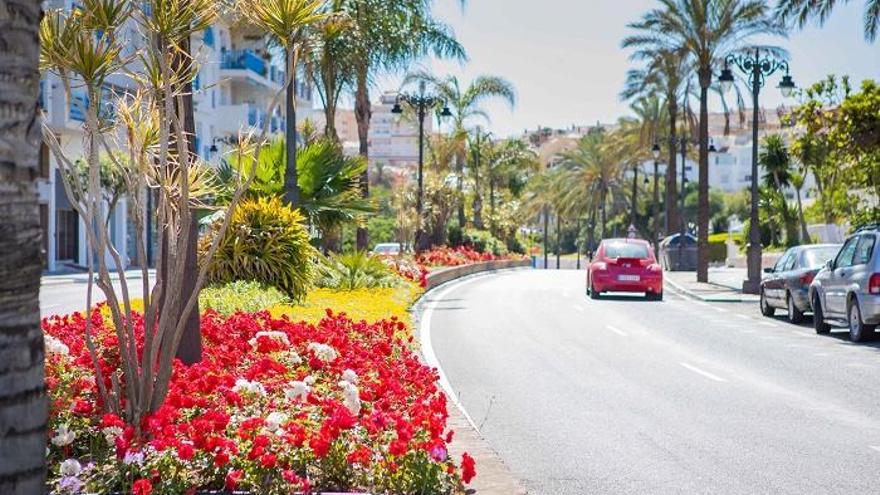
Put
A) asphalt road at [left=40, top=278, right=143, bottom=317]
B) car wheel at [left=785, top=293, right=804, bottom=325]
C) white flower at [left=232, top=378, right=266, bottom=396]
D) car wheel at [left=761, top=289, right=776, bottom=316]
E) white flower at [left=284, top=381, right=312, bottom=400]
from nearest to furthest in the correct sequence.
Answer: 1. white flower at [left=284, top=381, right=312, bottom=400]
2. white flower at [left=232, top=378, right=266, bottom=396]
3. car wheel at [left=785, top=293, right=804, bottom=325]
4. car wheel at [left=761, top=289, right=776, bottom=316]
5. asphalt road at [left=40, top=278, right=143, bottom=317]

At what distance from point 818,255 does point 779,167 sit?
177ft

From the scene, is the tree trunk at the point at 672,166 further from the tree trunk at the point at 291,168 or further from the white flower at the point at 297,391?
the white flower at the point at 297,391

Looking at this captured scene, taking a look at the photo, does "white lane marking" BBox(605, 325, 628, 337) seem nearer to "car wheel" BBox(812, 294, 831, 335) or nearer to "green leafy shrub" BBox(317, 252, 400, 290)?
"car wheel" BBox(812, 294, 831, 335)

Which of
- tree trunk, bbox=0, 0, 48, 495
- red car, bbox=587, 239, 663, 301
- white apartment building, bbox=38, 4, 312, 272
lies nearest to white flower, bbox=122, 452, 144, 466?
tree trunk, bbox=0, 0, 48, 495

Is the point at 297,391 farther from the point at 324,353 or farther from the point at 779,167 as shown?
the point at 779,167

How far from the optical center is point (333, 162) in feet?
84.1

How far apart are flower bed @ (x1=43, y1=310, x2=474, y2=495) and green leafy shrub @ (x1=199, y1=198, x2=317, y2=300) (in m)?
12.2

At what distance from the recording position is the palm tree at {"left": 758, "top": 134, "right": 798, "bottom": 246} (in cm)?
7431

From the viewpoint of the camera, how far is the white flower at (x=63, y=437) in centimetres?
656

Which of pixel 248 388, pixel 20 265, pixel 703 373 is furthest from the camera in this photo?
pixel 703 373

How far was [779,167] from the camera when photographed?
7675cm

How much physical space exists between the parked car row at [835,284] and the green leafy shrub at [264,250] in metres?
8.73

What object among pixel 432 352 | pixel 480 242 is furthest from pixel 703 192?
pixel 480 242

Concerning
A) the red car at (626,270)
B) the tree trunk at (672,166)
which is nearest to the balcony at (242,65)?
the tree trunk at (672,166)
